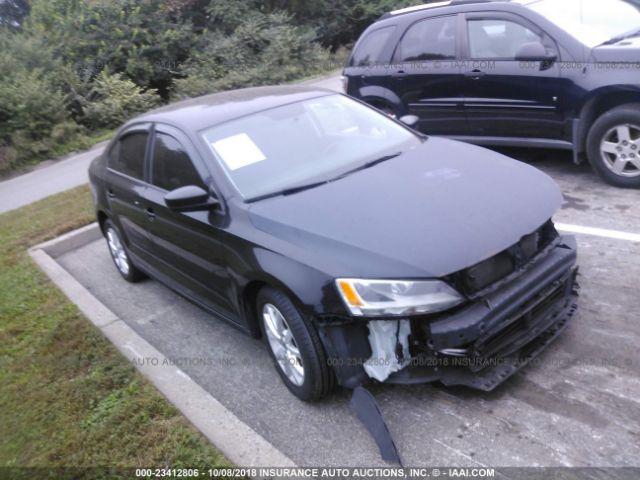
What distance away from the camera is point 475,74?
6105 millimetres

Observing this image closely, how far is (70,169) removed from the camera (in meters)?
12.6

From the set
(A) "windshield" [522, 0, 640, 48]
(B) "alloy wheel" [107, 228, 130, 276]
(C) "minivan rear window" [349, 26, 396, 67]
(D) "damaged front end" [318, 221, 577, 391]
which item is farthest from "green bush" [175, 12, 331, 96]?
(D) "damaged front end" [318, 221, 577, 391]

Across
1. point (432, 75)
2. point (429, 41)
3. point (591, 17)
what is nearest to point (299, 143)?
point (432, 75)

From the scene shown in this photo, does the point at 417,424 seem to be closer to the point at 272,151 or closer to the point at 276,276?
the point at 276,276

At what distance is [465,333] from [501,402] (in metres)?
0.58

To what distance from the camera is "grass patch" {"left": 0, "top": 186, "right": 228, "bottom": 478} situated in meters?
3.16

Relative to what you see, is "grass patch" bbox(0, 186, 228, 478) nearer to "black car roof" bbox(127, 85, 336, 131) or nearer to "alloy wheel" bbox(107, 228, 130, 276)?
"alloy wheel" bbox(107, 228, 130, 276)

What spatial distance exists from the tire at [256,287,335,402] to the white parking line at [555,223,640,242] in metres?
2.72

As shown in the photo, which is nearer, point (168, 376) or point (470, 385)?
point (470, 385)

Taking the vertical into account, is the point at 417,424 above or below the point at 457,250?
below

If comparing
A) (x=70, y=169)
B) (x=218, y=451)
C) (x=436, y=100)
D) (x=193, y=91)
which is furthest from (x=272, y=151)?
(x=193, y=91)

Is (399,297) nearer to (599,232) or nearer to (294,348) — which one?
(294,348)

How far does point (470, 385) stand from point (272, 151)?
6.44 ft

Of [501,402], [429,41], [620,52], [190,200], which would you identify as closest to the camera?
[501,402]
